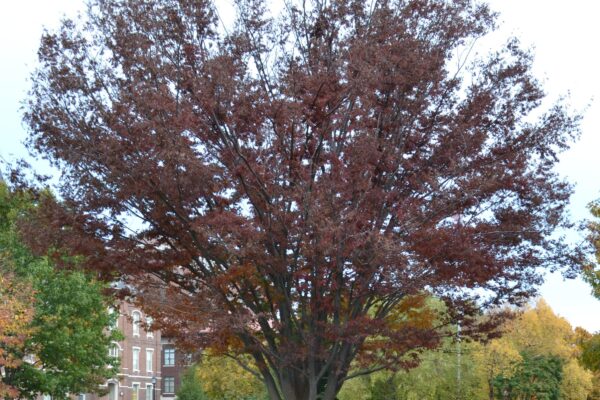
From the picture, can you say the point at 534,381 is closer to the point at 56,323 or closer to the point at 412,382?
the point at 412,382

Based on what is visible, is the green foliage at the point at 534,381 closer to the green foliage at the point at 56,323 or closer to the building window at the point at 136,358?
the green foliage at the point at 56,323

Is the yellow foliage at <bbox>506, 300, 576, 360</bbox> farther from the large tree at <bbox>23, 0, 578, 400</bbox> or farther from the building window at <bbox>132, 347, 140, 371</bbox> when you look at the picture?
the large tree at <bbox>23, 0, 578, 400</bbox>

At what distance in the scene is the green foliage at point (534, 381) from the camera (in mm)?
51844

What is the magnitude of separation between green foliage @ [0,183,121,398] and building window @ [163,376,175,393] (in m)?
55.3

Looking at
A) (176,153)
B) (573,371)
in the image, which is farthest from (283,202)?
(573,371)

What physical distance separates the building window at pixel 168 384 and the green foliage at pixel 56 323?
55252 millimetres

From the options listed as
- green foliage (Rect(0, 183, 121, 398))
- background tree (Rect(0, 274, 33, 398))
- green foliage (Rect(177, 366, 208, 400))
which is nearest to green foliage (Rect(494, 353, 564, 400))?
green foliage (Rect(0, 183, 121, 398))

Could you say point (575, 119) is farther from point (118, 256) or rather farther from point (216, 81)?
point (118, 256)

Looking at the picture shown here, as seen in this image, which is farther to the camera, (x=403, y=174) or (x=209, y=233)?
(x=403, y=174)

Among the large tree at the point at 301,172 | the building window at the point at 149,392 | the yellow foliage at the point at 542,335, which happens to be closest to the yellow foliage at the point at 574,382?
the yellow foliage at the point at 542,335

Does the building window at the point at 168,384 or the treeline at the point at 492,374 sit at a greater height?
the building window at the point at 168,384

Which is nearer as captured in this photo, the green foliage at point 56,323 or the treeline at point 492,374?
the green foliage at point 56,323

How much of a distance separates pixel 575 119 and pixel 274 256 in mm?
6760

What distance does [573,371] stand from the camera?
53.6 metres
